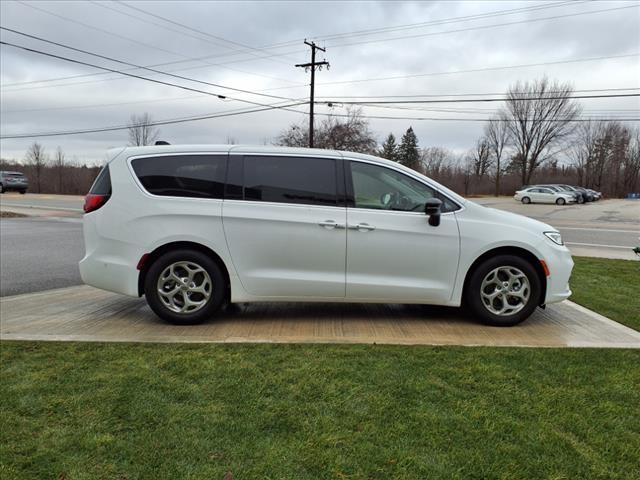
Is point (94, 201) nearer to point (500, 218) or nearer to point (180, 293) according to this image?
point (180, 293)

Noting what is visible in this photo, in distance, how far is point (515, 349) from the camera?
414 cm

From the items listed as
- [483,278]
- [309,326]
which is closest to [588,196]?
[483,278]

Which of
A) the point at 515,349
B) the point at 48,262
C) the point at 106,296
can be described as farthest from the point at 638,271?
the point at 48,262

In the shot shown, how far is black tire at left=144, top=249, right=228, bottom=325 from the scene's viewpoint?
4781 millimetres

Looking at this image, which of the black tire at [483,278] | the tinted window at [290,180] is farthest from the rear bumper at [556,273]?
the tinted window at [290,180]

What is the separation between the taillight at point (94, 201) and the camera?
4883 mm

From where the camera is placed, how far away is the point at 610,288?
6809 mm

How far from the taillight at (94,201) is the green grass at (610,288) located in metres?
5.50

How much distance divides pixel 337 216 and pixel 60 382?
8.93ft

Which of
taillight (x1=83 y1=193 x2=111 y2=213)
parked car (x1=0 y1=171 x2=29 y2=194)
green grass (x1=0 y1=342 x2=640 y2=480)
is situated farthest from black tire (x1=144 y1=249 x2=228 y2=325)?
parked car (x1=0 y1=171 x2=29 y2=194)

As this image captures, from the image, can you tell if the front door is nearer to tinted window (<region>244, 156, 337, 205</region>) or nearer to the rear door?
the rear door

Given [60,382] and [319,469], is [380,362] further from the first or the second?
[60,382]

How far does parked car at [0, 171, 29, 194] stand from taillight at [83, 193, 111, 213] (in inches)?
1608

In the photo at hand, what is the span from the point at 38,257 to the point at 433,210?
27.0 feet
